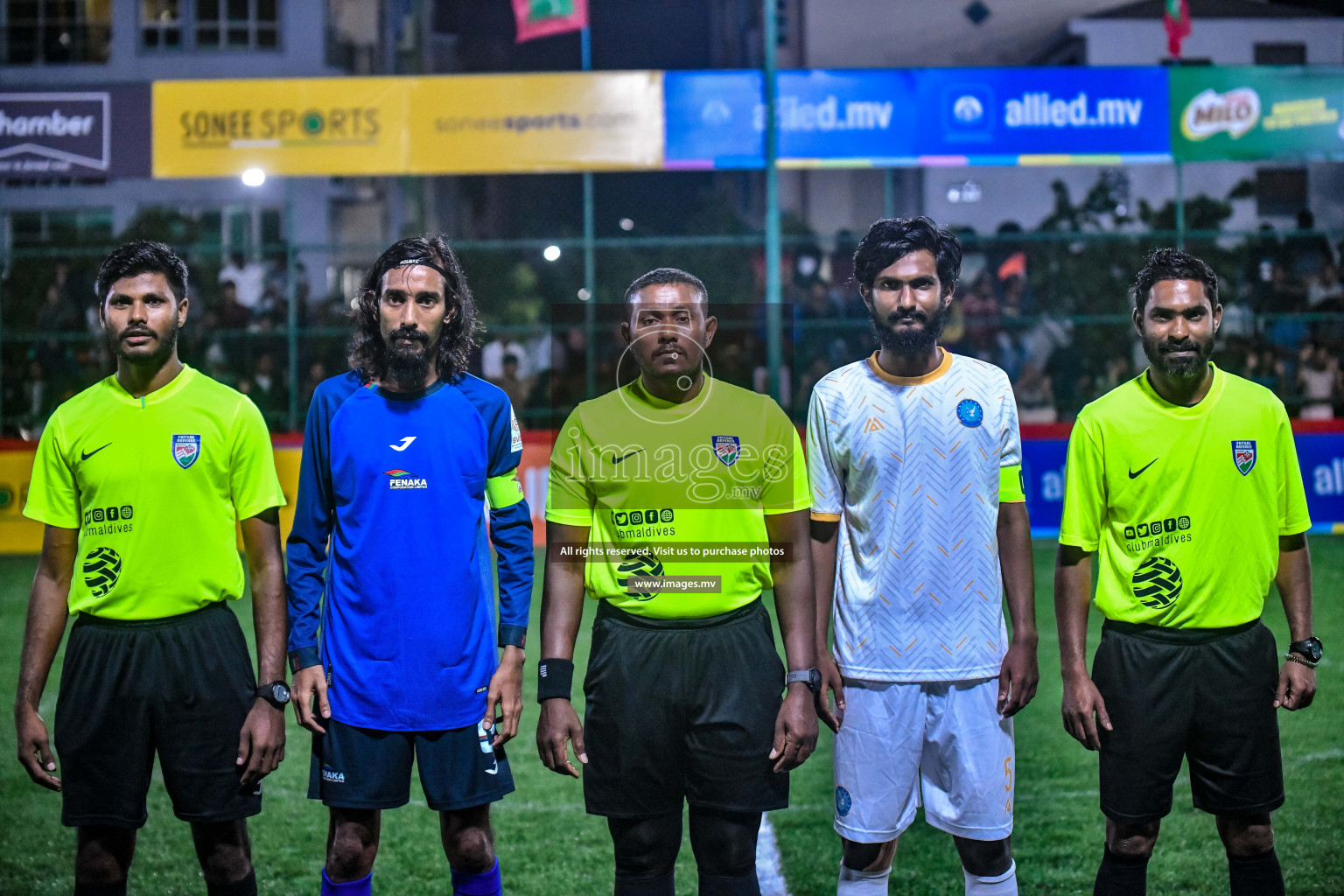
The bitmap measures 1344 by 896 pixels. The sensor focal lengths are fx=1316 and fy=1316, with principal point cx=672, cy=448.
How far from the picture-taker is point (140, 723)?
3.63 m

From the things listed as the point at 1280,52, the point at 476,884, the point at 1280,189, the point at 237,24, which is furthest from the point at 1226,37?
the point at 476,884

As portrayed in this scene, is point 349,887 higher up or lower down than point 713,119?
lower down

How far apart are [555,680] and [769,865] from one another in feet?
6.21

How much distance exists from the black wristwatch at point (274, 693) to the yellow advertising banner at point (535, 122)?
10.7 m

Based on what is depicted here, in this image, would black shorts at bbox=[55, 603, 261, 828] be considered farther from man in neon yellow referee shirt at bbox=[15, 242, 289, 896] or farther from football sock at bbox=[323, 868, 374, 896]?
football sock at bbox=[323, 868, 374, 896]

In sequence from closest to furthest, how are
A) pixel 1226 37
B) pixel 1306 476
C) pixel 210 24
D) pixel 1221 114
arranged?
pixel 1306 476 < pixel 1221 114 < pixel 210 24 < pixel 1226 37

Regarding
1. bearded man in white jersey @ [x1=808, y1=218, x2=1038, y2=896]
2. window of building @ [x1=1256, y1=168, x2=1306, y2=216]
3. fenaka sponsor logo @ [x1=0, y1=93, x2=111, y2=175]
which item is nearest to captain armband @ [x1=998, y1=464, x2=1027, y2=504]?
bearded man in white jersey @ [x1=808, y1=218, x2=1038, y2=896]

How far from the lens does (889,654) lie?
364 cm

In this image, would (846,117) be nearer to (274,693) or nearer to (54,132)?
(54,132)

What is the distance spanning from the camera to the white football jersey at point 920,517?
143 inches

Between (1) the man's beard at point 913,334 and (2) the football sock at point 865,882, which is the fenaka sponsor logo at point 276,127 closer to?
(1) the man's beard at point 913,334

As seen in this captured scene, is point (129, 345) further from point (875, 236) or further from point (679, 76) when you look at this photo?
point (679, 76)

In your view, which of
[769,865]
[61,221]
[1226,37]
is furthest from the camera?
[1226,37]

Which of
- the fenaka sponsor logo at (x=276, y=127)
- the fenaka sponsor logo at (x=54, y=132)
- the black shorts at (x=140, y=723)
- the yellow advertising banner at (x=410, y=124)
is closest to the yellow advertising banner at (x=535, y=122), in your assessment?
the yellow advertising banner at (x=410, y=124)
